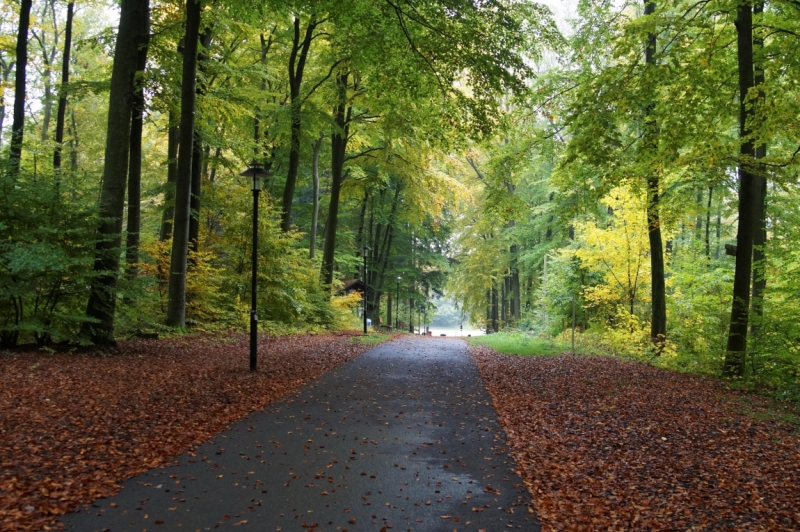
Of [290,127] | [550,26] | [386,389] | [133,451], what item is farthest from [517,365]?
[290,127]

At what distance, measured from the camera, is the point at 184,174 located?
42.5ft

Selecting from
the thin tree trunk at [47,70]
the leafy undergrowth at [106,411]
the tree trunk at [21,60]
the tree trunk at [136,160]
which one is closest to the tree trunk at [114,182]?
the tree trunk at [136,160]

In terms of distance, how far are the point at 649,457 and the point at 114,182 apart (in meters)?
10.3

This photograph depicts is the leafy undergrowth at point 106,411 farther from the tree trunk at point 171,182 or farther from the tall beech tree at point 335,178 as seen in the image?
the tall beech tree at point 335,178

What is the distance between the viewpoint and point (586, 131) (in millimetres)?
10492

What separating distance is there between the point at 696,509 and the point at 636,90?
861 centimetres

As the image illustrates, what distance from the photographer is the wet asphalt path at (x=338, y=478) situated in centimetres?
389

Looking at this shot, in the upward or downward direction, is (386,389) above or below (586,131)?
below

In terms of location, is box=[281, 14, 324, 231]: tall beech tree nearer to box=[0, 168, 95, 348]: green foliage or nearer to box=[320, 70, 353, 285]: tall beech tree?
box=[320, 70, 353, 285]: tall beech tree

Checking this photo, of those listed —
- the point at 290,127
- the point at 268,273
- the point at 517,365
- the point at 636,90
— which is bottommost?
the point at 517,365

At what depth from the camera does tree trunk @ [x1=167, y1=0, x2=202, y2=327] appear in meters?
12.3

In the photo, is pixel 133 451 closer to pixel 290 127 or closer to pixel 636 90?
pixel 636 90

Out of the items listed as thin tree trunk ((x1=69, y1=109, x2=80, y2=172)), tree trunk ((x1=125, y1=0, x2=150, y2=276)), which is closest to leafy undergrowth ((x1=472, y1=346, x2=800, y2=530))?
tree trunk ((x1=125, y1=0, x2=150, y2=276))

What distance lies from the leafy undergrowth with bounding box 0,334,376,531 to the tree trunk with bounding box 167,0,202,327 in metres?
1.96
